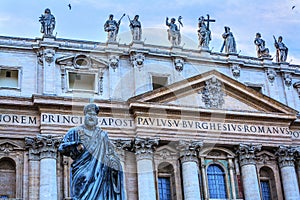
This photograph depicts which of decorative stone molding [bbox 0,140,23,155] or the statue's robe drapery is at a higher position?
decorative stone molding [bbox 0,140,23,155]

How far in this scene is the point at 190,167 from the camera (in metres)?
28.9

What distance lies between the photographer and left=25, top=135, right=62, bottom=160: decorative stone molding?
88.9 ft

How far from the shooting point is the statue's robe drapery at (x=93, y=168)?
408 inches

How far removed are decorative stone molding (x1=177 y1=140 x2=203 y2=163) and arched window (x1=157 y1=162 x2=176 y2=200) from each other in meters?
0.94

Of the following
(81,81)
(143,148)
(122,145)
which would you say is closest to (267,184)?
(143,148)

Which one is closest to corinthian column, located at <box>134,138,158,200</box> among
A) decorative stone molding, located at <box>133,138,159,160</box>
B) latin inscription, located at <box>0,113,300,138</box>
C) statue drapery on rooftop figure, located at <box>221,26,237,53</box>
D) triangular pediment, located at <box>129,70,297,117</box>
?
decorative stone molding, located at <box>133,138,159,160</box>

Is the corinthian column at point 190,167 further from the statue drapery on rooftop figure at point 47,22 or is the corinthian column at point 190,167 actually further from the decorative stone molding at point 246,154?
the statue drapery on rooftop figure at point 47,22

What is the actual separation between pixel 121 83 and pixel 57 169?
577 cm

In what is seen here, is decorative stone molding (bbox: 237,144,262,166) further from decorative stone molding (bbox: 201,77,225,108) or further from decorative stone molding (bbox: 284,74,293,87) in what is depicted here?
decorative stone molding (bbox: 284,74,293,87)

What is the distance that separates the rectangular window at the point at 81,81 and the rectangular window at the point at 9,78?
2.64 m

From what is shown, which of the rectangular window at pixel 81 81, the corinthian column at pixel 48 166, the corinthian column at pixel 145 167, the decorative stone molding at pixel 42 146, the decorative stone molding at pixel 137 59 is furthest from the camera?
the decorative stone molding at pixel 137 59

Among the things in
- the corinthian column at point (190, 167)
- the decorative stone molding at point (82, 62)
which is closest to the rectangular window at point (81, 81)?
the decorative stone molding at point (82, 62)

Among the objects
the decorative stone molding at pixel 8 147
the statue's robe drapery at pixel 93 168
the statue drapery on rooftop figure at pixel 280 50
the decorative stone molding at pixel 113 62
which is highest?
the statue drapery on rooftop figure at pixel 280 50

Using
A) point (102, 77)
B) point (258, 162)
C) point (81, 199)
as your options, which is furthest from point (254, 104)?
point (81, 199)
